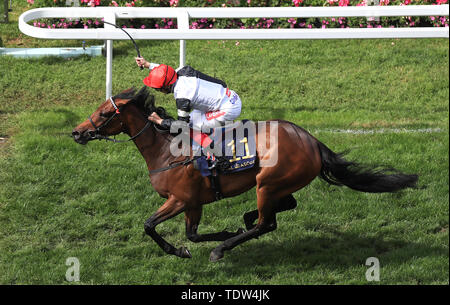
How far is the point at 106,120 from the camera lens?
6.29 metres

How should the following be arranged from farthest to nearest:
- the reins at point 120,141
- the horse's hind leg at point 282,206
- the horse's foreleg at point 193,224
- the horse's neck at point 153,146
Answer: the horse's hind leg at point 282,206, the horse's foreleg at point 193,224, the horse's neck at point 153,146, the reins at point 120,141

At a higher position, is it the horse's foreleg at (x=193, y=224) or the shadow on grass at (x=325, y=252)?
the horse's foreleg at (x=193, y=224)

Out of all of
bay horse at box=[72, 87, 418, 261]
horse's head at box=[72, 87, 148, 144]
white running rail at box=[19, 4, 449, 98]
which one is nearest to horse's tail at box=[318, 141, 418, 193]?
bay horse at box=[72, 87, 418, 261]

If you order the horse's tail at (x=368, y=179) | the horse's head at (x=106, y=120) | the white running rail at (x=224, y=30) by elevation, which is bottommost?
the horse's tail at (x=368, y=179)

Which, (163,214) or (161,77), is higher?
(161,77)

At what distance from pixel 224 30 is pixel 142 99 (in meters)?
0.89


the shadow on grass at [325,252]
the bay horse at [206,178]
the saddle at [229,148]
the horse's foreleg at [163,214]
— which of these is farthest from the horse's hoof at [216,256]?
the saddle at [229,148]

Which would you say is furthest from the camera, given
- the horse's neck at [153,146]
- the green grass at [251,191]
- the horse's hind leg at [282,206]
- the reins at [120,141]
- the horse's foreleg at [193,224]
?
the green grass at [251,191]

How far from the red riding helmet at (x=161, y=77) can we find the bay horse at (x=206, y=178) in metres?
0.44

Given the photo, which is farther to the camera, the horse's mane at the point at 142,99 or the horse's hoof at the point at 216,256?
the horse's hoof at the point at 216,256

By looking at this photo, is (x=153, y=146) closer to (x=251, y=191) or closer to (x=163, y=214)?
(x=163, y=214)

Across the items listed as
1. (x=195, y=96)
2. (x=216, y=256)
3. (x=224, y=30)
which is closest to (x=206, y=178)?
(x=216, y=256)

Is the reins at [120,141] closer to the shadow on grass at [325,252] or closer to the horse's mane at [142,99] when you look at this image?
the horse's mane at [142,99]

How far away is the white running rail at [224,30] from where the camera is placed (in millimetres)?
6457
